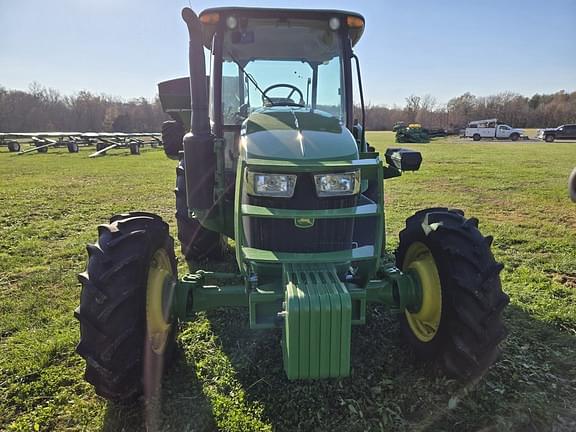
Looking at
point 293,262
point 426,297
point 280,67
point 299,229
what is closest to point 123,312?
point 293,262

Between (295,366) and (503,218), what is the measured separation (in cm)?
665

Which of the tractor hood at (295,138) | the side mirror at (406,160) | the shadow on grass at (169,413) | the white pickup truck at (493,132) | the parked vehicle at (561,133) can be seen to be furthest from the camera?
the white pickup truck at (493,132)

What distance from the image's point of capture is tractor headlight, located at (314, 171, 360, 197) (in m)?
2.55

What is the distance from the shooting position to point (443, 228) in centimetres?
284

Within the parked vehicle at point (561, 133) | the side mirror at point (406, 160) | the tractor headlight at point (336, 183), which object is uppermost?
the parked vehicle at point (561, 133)

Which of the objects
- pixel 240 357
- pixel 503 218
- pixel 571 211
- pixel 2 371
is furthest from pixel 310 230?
pixel 571 211

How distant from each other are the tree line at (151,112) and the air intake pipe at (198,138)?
6082cm

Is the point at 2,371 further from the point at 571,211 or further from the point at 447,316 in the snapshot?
the point at 571,211

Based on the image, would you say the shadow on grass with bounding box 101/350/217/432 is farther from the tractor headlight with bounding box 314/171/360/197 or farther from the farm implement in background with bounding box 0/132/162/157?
the farm implement in background with bounding box 0/132/162/157

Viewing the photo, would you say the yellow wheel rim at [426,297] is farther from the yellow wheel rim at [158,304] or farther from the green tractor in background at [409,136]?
the green tractor in background at [409,136]

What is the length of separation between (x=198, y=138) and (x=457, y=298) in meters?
2.04

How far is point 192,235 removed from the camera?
4883mm

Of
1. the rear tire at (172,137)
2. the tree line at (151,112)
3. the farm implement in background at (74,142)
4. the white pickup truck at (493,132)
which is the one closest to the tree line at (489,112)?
the tree line at (151,112)

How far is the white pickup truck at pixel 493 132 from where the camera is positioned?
4156 cm
